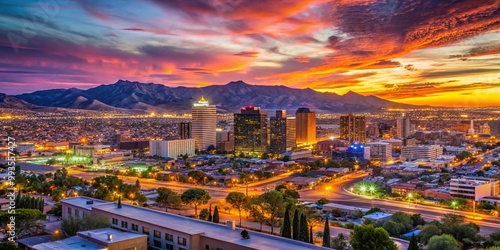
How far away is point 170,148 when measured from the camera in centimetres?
5072

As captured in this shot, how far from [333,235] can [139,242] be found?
25.7 feet

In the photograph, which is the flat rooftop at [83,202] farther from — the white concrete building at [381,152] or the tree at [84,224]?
the white concrete building at [381,152]

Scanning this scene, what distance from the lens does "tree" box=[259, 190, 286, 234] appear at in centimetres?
1806

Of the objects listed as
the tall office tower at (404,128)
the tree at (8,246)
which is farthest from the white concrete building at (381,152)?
the tree at (8,246)

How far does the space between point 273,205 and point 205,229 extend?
5.95 meters

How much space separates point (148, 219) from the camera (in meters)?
13.5

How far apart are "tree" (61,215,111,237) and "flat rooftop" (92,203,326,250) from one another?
0.65 meters

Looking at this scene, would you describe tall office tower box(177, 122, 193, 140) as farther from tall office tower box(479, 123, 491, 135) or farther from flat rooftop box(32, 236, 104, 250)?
tall office tower box(479, 123, 491, 135)

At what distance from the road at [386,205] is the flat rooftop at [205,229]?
1122 cm

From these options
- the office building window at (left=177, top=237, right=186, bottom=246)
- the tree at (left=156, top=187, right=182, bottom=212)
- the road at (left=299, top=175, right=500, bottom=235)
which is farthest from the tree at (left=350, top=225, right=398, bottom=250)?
the tree at (left=156, top=187, right=182, bottom=212)

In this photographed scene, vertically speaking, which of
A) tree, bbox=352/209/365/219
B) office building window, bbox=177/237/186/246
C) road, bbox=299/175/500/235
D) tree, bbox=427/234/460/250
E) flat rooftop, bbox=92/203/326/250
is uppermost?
flat rooftop, bbox=92/203/326/250

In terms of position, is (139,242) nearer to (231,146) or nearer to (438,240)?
(438,240)

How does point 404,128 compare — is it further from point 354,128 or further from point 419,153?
point 419,153

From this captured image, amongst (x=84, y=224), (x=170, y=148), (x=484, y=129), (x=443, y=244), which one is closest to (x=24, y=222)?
(x=84, y=224)
